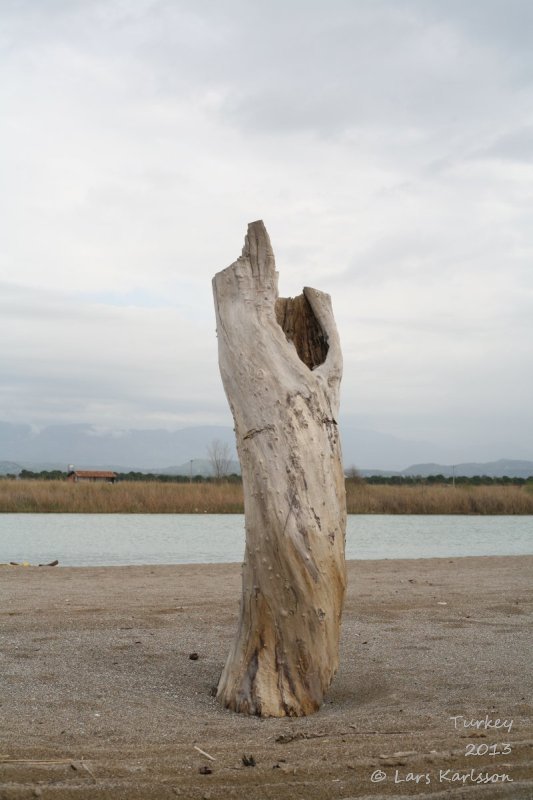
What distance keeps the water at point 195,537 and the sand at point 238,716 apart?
29.7ft

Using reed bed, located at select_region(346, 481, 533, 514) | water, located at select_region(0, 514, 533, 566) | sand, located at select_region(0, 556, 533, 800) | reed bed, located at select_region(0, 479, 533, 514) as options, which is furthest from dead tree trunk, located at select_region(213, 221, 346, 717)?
reed bed, located at select_region(346, 481, 533, 514)

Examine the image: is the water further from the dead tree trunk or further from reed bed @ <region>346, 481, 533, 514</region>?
the dead tree trunk

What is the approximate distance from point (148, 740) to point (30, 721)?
0.75m

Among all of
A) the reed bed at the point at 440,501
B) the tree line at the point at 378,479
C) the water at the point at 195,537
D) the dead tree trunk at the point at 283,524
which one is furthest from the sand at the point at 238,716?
the tree line at the point at 378,479

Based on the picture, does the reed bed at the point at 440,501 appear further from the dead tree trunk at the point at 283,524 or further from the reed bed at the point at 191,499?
the dead tree trunk at the point at 283,524

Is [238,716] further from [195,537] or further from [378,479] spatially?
[378,479]

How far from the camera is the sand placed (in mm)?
3588

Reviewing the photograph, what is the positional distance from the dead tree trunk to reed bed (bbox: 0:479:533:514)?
24.9m

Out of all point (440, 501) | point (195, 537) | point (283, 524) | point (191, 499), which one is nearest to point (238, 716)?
point (283, 524)

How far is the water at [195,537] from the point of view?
1856cm

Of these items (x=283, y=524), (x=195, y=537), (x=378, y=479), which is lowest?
(x=195, y=537)

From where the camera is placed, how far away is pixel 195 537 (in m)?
23.8

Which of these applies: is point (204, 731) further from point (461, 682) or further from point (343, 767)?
point (461, 682)

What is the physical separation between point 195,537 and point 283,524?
19259 mm
